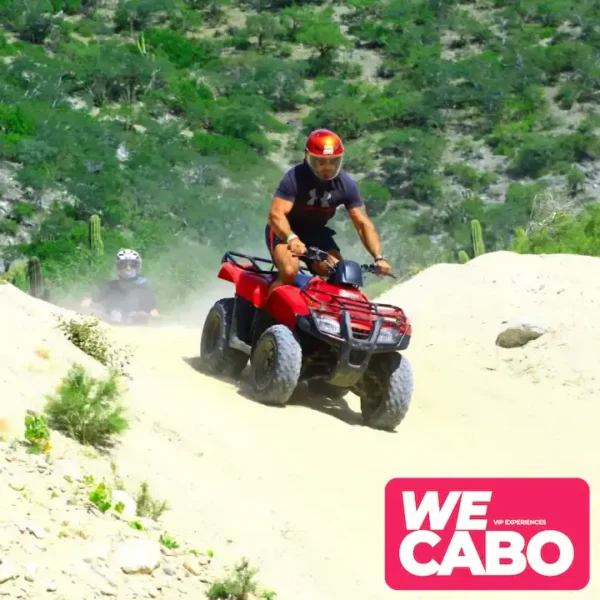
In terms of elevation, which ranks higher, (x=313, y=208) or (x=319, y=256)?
(x=313, y=208)

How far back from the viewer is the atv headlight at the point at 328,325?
970cm

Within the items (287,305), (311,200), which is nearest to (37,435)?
(287,305)

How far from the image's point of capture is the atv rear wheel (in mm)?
10734

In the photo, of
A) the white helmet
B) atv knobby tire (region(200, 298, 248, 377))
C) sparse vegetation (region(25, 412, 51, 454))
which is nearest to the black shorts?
atv knobby tire (region(200, 298, 248, 377))

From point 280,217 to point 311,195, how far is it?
15.4 inches

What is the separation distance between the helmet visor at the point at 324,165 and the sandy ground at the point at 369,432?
1936 millimetres

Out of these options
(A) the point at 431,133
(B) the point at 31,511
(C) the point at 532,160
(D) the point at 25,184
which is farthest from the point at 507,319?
(A) the point at 431,133

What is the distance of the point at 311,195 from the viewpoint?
34.9 ft

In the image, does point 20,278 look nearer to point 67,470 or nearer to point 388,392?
point 388,392

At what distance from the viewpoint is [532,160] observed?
48.7 metres

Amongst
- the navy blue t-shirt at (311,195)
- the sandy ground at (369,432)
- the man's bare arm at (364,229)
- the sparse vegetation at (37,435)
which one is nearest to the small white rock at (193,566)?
the sandy ground at (369,432)

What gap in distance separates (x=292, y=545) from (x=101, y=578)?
166 centimetres

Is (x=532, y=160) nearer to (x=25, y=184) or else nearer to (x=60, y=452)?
(x=25, y=184)

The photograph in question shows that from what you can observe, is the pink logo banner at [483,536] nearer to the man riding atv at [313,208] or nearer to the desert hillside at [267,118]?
the man riding atv at [313,208]
